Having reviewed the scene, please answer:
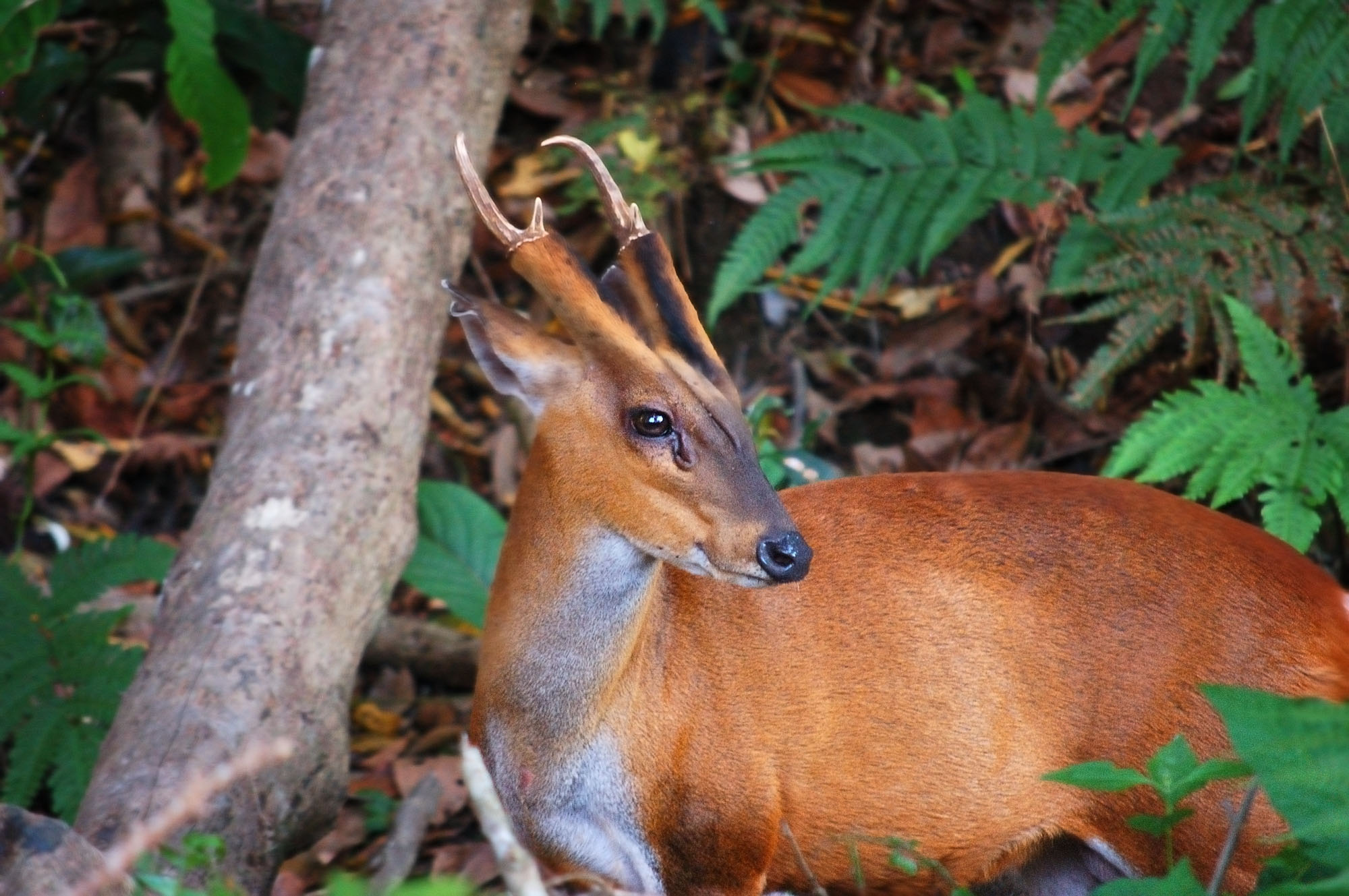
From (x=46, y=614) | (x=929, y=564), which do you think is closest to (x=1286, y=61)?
(x=929, y=564)

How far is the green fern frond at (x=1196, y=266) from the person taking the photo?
4.30 metres

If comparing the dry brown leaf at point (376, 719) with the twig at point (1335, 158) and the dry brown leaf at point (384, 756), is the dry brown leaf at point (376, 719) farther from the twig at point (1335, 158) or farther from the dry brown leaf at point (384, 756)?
the twig at point (1335, 158)

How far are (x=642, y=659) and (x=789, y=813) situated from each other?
0.49 m

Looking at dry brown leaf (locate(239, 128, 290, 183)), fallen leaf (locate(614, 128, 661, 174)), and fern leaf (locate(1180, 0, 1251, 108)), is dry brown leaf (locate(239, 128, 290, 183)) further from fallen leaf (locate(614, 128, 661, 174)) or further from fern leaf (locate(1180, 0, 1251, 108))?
fern leaf (locate(1180, 0, 1251, 108))

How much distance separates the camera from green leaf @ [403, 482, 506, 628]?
4.64 meters

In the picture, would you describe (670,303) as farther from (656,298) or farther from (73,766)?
(73,766)

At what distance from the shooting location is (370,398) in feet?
13.4

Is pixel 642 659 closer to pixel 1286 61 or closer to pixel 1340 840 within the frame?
pixel 1340 840

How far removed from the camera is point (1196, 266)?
14.3ft

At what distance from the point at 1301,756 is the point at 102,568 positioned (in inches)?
131

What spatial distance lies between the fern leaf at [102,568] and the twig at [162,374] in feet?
5.12

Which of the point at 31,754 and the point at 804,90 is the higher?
the point at 804,90


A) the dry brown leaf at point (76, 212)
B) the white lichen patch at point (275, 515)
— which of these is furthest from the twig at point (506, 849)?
the dry brown leaf at point (76, 212)

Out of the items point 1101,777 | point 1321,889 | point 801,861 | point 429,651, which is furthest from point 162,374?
point 1321,889
